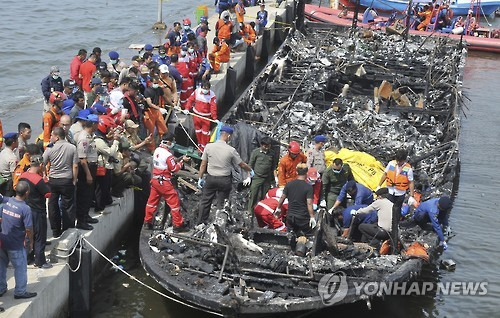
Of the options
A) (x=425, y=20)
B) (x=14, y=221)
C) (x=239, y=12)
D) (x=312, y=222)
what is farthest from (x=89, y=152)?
(x=425, y=20)

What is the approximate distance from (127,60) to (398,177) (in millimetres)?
14915

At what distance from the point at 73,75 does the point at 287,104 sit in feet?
16.4

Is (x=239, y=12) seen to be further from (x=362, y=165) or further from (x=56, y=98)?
(x=56, y=98)

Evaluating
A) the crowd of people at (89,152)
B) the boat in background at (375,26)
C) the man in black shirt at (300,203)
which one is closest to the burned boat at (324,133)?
the man in black shirt at (300,203)

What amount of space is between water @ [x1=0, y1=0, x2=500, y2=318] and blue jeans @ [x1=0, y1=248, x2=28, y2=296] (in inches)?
73.7

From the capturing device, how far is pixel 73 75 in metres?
14.4

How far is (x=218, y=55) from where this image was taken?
20.2m

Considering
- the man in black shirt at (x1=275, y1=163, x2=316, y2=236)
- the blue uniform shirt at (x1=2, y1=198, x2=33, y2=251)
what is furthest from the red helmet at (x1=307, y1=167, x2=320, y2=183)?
the blue uniform shirt at (x1=2, y1=198, x2=33, y2=251)

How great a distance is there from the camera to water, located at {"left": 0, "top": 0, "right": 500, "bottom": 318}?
36.5 ft

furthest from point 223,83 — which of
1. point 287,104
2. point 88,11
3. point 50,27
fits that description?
point 88,11

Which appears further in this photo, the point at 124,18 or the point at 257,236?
the point at 124,18

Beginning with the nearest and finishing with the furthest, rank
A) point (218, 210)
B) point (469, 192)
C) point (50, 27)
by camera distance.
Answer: point (218, 210), point (469, 192), point (50, 27)

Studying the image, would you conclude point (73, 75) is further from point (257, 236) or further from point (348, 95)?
point (348, 95)

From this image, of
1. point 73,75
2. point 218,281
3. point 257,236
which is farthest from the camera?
point 73,75
